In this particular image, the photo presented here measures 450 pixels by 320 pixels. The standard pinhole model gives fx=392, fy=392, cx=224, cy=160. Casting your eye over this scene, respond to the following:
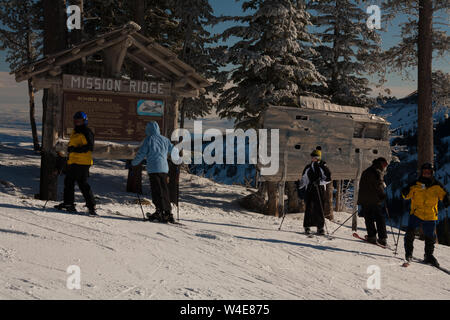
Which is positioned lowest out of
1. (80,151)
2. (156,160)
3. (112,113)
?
(156,160)

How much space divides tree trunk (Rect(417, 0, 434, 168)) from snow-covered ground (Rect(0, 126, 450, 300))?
16.2 ft

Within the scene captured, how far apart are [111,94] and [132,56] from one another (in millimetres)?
1500

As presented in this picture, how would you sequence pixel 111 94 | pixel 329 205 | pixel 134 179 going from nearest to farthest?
pixel 111 94 → pixel 134 179 → pixel 329 205

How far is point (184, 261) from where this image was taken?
607 centimetres

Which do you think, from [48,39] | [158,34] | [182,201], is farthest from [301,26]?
[48,39]

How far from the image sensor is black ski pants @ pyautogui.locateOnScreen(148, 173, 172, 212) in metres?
8.16

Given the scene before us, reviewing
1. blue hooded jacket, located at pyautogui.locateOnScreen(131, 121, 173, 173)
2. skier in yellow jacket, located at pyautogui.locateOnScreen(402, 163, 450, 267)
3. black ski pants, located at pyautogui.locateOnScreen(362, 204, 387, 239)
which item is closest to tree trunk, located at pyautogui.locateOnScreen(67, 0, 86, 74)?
blue hooded jacket, located at pyautogui.locateOnScreen(131, 121, 173, 173)

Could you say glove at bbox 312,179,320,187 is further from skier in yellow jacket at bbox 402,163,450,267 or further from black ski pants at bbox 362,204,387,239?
skier in yellow jacket at bbox 402,163,450,267

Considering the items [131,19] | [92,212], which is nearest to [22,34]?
[131,19]

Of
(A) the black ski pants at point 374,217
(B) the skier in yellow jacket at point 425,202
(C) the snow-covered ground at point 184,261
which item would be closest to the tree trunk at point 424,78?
(C) the snow-covered ground at point 184,261

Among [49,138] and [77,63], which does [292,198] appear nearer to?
[77,63]

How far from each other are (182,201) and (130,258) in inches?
326

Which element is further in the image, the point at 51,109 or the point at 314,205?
the point at 51,109

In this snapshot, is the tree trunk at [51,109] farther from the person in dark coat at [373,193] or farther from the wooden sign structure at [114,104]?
the person in dark coat at [373,193]
